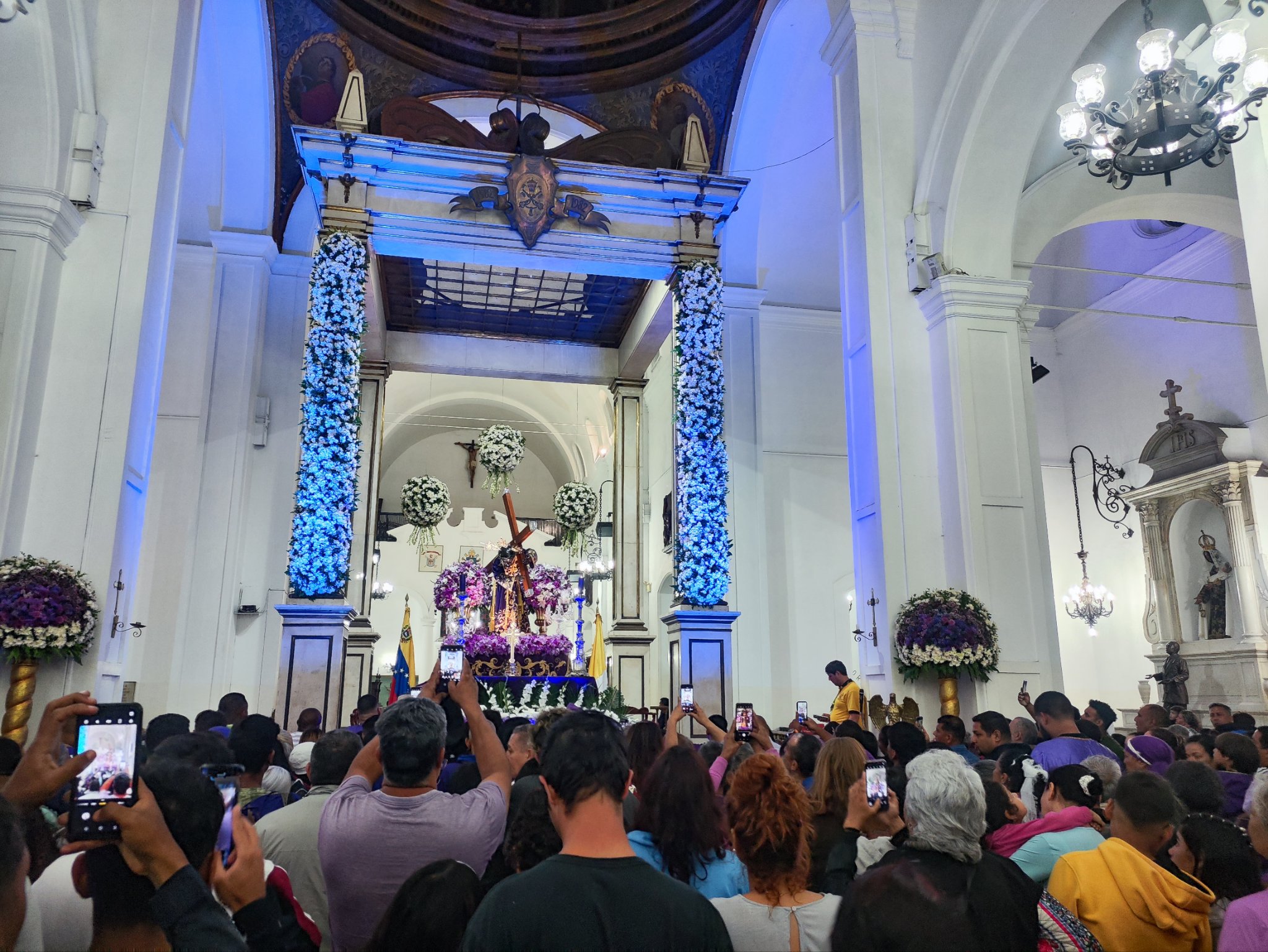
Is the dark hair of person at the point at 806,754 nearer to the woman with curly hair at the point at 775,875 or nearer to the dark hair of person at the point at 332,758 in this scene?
the woman with curly hair at the point at 775,875

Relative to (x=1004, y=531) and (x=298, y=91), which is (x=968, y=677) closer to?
(x=1004, y=531)

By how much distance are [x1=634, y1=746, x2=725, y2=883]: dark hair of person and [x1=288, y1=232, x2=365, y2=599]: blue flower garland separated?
847cm

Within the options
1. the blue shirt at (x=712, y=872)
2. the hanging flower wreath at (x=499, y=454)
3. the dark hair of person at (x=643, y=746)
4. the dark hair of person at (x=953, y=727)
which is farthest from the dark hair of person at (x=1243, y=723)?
the hanging flower wreath at (x=499, y=454)

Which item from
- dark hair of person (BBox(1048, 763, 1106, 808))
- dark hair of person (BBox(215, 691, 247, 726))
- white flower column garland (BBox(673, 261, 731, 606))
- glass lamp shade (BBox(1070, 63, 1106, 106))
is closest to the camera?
dark hair of person (BBox(1048, 763, 1106, 808))

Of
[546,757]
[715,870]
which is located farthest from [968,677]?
[546,757]

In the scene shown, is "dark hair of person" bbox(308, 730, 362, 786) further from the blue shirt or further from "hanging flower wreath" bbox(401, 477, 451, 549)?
"hanging flower wreath" bbox(401, 477, 451, 549)

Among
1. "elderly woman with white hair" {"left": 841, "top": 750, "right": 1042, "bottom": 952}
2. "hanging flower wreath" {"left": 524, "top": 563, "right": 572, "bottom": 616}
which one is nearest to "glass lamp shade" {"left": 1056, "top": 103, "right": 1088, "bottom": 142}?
"elderly woman with white hair" {"left": 841, "top": 750, "right": 1042, "bottom": 952}

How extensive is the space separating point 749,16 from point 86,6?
8.64 meters

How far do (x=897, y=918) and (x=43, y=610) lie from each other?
21.4 ft

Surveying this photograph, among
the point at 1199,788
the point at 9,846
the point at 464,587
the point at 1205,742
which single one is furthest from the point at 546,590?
the point at 9,846

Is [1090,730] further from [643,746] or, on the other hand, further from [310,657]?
[310,657]

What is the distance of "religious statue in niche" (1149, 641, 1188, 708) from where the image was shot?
548 inches

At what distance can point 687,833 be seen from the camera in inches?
107

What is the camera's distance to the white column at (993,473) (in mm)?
8500
